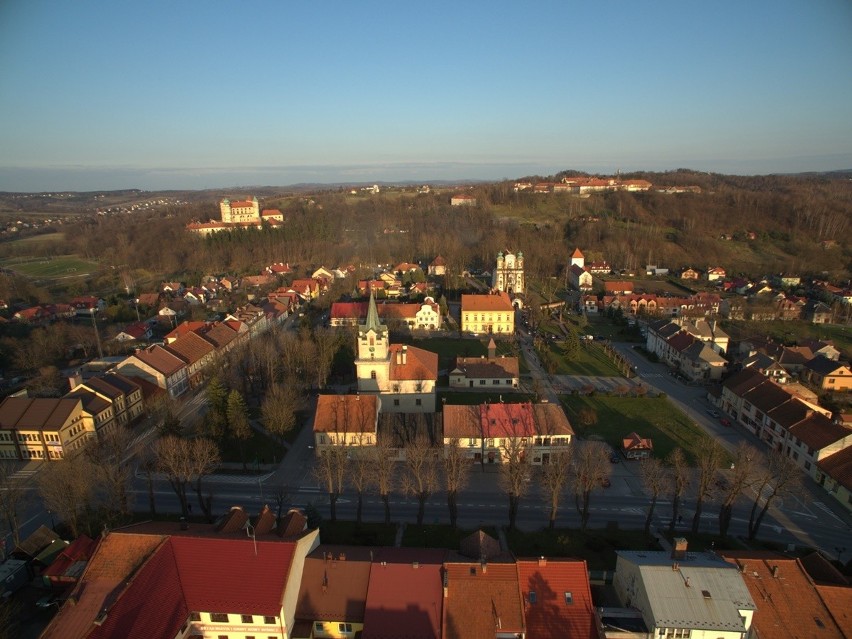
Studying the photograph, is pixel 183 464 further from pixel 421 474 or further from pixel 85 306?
pixel 85 306

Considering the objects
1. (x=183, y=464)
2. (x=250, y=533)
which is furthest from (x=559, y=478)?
(x=183, y=464)

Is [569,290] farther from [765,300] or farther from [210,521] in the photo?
[210,521]

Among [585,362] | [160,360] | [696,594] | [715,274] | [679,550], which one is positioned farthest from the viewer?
[715,274]

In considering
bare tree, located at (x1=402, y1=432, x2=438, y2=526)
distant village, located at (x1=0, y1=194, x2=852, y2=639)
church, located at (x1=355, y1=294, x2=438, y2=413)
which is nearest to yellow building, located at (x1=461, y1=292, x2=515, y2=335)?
distant village, located at (x1=0, y1=194, x2=852, y2=639)

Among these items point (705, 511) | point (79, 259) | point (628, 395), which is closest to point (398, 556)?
point (705, 511)

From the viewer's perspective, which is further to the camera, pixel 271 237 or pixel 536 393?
pixel 271 237

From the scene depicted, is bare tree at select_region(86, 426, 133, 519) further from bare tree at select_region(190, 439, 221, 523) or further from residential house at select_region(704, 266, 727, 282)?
residential house at select_region(704, 266, 727, 282)

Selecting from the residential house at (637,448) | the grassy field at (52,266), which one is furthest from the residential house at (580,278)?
the grassy field at (52,266)
